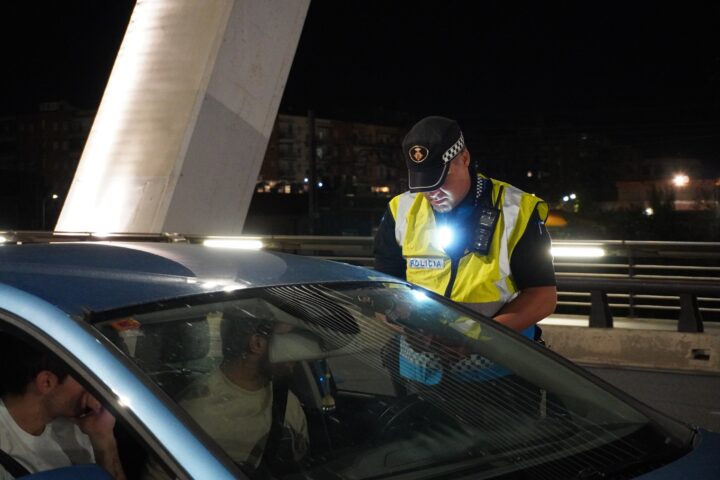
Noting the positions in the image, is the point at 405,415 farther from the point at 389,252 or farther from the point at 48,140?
the point at 48,140

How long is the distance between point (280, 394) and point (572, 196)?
243 feet

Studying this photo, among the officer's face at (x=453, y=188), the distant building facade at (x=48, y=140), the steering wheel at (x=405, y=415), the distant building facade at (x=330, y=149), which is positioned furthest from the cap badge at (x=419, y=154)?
the distant building facade at (x=48, y=140)

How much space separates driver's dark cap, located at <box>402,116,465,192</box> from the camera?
392 centimetres

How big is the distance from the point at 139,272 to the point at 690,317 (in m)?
7.78

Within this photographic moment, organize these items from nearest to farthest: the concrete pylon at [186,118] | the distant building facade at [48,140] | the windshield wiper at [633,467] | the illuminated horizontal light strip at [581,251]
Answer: the windshield wiper at [633,467], the concrete pylon at [186,118], the illuminated horizontal light strip at [581,251], the distant building facade at [48,140]

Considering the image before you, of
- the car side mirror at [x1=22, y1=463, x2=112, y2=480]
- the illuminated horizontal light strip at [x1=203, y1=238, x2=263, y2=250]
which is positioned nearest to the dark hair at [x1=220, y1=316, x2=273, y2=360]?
the car side mirror at [x1=22, y1=463, x2=112, y2=480]

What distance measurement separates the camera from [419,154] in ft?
12.9

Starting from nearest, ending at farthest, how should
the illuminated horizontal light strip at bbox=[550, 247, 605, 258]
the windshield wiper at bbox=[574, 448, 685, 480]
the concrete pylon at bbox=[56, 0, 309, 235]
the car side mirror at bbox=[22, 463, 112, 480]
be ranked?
1. the car side mirror at bbox=[22, 463, 112, 480]
2. the windshield wiper at bbox=[574, 448, 685, 480]
3. the concrete pylon at bbox=[56, 0, 309, 235]
4. the illuminated horizontal light strip at bbox=[550, 247, 605, 258]

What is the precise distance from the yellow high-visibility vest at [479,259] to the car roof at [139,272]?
32.4 inches

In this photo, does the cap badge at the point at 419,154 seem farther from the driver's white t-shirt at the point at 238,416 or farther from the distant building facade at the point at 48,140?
the distant building facade at the point at 48,140

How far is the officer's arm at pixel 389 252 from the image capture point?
4246 mm

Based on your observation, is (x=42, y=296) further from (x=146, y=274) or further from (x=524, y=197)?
(x=524, y=197)

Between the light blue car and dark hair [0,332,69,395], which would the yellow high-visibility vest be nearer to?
the light blue car

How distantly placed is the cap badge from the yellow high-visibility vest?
23 cm
